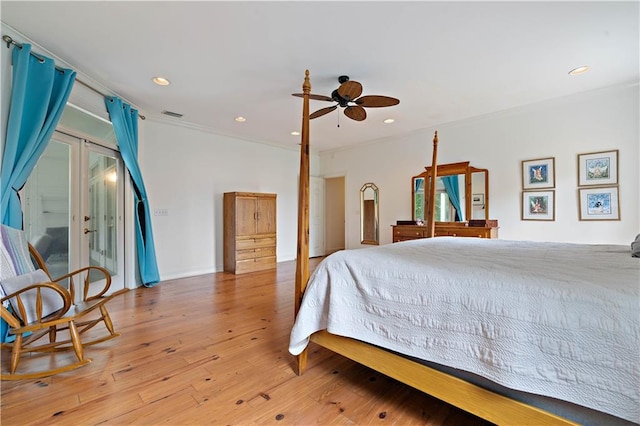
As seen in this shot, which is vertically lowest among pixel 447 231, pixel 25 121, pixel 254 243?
pixel 254 243

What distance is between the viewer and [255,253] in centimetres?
523

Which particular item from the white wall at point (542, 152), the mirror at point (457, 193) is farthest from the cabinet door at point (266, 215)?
the mirror at point (457, 193)

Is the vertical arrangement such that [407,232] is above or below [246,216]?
below

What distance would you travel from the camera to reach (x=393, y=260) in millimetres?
1645

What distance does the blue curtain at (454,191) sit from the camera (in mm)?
4660

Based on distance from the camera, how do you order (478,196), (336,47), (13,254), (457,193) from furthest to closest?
1. (457,193)
2. (478,196)
3. (336,47)
4. (13,254)

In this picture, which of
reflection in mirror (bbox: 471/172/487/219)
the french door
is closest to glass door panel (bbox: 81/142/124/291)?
the french door

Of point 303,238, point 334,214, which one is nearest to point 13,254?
point 303,238

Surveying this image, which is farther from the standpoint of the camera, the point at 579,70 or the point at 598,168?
the point at 598,168

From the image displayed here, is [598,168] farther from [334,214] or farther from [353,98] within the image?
[334,214]

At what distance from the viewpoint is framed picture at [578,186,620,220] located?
3.40 meters

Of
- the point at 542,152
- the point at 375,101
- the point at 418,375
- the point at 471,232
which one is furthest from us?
the point at 471,232

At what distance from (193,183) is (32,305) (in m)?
3.15

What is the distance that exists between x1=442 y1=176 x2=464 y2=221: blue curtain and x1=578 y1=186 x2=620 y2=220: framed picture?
1466 millimetres
